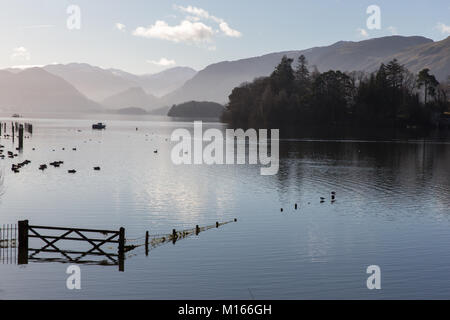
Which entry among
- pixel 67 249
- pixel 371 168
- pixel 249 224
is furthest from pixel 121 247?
pixel 371 168

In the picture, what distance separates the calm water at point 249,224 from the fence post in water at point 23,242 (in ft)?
4.88

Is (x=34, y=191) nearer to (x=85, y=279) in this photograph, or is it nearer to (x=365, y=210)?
(x=85, y=279)

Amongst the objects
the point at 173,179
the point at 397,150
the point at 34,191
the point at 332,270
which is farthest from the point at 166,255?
the point at 397,150

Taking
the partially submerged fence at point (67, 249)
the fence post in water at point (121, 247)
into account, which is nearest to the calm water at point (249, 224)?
the fence post in water at point (121, 247)

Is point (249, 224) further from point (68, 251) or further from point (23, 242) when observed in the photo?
point (23, 242)

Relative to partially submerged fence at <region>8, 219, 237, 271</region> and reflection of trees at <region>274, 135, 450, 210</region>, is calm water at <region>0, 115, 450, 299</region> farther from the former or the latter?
partially submerged fence at <region>8, 219, 237, 271</region>

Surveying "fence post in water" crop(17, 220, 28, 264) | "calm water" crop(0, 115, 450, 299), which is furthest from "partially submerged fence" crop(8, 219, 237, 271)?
"calm water" crop(0, 115, 450, 299)

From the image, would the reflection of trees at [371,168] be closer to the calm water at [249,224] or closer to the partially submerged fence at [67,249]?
the calm water at [249,224]

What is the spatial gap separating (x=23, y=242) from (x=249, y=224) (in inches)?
1009

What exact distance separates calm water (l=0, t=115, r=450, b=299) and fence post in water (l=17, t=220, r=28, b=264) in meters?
1.49

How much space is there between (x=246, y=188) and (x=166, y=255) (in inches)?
1627

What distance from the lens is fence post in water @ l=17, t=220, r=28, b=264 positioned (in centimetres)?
4194

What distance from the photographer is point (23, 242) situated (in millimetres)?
42875
